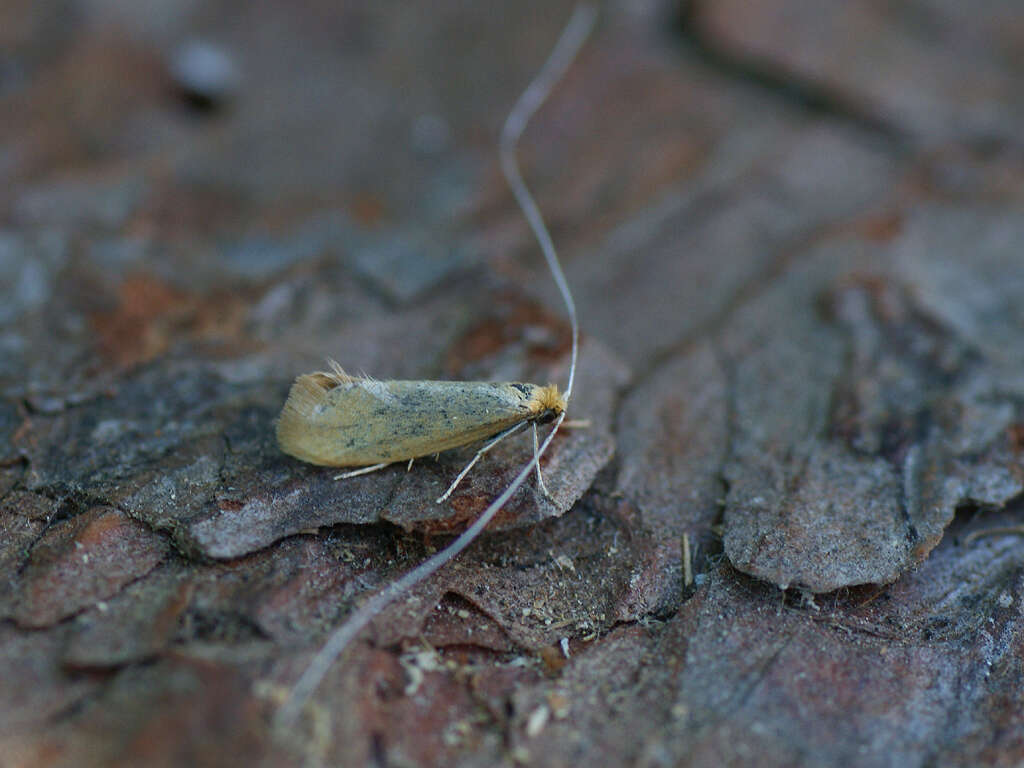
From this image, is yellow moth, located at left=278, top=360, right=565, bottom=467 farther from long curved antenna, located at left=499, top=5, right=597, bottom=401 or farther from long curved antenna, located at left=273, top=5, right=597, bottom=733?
long curved antenna, located at left=499, top=5, right=597, bottom=401

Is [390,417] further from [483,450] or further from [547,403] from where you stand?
[547,403]

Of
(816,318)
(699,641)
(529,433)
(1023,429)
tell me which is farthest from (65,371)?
(1023,429)

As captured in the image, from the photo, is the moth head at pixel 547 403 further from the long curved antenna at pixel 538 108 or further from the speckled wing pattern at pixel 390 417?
the long curved antenna at pixel 538 108

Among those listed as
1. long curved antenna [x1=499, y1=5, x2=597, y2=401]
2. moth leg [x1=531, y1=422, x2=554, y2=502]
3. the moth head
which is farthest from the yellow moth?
long curved antenna [x1=499, y1=5, x2=597, y2=401]

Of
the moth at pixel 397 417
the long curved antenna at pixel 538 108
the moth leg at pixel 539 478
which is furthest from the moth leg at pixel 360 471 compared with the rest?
the long curved antenna at pixel 538 108

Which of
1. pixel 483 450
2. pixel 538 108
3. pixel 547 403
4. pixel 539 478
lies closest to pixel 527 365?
pixel 547 403

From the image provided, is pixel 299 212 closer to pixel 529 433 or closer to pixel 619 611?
pixel 529 433
